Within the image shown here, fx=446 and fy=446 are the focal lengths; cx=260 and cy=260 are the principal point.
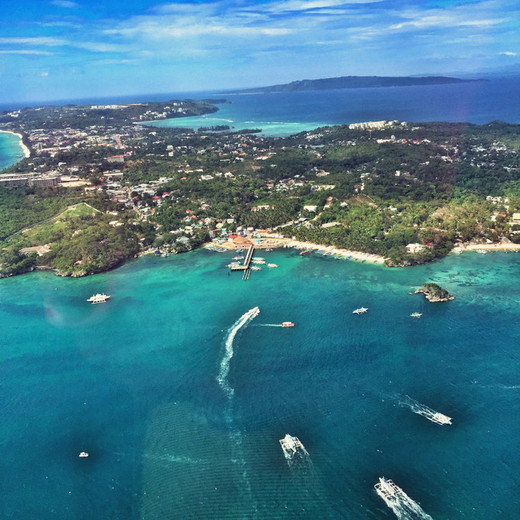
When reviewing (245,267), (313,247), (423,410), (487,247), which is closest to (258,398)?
(423,410)

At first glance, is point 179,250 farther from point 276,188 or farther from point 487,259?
point 487,259

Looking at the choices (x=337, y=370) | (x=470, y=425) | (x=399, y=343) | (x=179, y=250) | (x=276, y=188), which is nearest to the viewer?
(x=470, y=425)

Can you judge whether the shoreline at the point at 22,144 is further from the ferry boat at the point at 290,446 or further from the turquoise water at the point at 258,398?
the ferry boat at the point at 290,446

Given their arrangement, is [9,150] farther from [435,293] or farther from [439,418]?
[439,418]

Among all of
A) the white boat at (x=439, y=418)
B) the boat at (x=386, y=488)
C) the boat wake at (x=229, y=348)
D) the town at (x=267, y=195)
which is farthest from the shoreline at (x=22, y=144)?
the boat at (x=386, y=488)

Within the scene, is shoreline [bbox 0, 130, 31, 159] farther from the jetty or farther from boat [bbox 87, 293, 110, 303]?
the jetty

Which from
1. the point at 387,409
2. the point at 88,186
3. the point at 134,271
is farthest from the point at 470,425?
the point at 88,186

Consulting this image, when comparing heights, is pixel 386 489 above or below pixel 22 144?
below

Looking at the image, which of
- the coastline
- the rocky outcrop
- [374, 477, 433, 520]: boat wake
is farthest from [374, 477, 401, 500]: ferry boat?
the coastline
